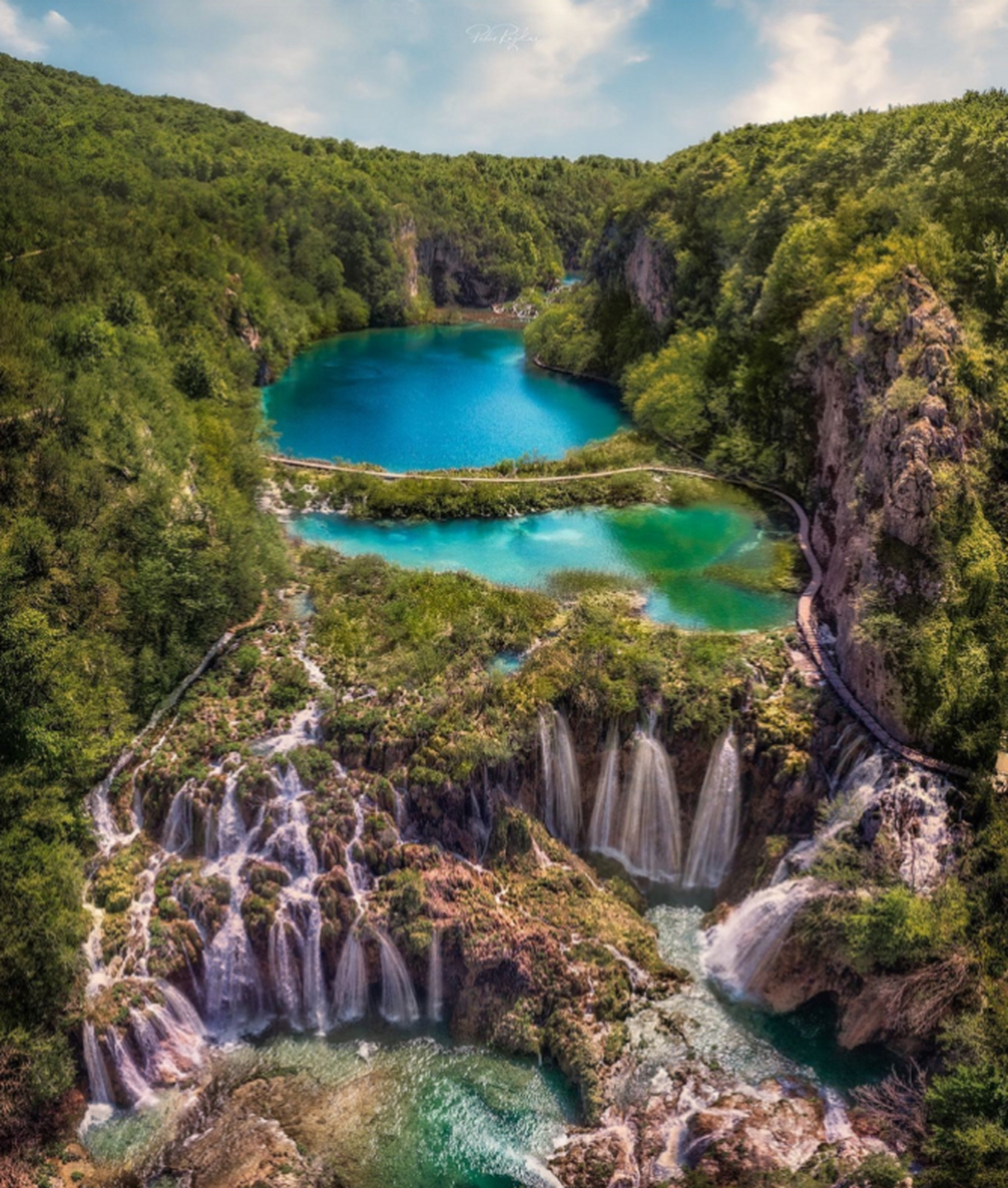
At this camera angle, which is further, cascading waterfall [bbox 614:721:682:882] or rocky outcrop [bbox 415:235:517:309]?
rocky outcrop [bbox 415:235:517:309]

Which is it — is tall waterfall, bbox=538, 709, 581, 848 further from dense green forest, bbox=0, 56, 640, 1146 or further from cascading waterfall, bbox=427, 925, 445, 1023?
dense green forest, bbox=0, 56, 640, 1146

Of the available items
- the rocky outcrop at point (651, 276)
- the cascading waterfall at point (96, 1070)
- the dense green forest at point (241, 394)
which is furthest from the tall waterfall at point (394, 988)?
the rocky outcrop at point (651, 276)


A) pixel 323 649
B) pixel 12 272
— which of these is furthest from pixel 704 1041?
pixel 12 272

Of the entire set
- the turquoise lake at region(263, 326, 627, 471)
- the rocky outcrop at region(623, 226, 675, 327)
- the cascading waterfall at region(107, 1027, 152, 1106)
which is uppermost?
the rocky outcrop at region(623, 226, 675, 327)

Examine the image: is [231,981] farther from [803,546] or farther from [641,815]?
[803,546]

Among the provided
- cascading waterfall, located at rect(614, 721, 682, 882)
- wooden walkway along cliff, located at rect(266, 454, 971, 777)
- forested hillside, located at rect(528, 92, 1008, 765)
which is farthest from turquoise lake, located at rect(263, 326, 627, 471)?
cascading waterfall, located at rect(614, 721, 682, 882)
